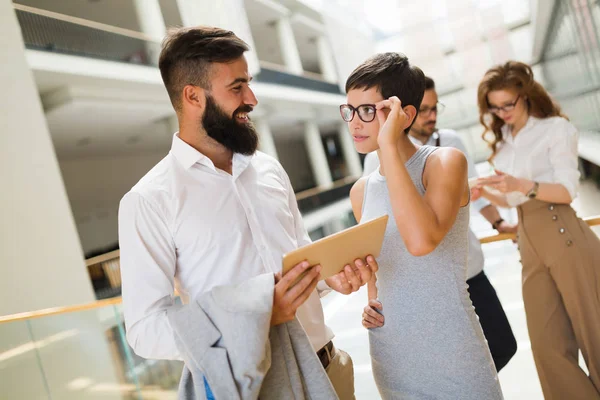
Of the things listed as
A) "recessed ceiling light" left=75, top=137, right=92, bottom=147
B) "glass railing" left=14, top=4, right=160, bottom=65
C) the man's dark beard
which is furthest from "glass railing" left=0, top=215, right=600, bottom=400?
"recessed ceiling light" left=75, top=137, right=92, bottom=147

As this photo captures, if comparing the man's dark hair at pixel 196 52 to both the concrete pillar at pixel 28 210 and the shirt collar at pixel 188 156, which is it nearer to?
the shirt collar at pixel 188 156

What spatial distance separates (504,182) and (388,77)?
0.87 metres

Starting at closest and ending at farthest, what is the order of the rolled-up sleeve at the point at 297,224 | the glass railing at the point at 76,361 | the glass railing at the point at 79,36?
the rolled-up sleeve at the point at 297,224, the glass railing at the point at 76,361, the glass railing at the point at 79,36

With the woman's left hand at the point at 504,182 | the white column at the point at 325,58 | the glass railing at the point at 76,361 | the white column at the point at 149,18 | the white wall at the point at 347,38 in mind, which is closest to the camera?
the woman's left hand at the point at 504,182

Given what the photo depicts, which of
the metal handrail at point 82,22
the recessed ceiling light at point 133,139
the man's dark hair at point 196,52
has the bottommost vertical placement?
the man's dark hair at point 196,52

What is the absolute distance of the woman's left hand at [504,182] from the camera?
1933mm

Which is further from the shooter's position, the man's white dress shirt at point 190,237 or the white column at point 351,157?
the white column at point 351,157

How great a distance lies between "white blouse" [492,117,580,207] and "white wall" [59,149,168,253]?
11956 millimetres

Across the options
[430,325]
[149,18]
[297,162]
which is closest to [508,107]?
[430,325]

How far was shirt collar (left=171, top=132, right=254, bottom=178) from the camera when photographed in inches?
56.0

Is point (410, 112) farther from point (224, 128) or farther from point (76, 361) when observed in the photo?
point (76, 361)

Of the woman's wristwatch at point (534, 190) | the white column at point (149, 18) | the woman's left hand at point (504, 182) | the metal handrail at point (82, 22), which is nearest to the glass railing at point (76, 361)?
the woman's left hand at point (504, 182)

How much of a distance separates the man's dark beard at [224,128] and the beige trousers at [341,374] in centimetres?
69

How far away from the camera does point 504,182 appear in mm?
1936
